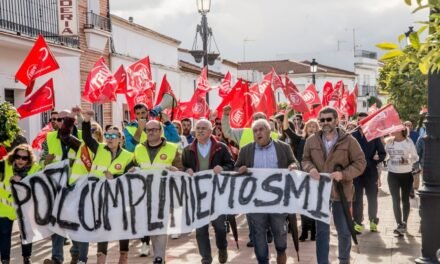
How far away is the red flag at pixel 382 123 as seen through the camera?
9.80 m

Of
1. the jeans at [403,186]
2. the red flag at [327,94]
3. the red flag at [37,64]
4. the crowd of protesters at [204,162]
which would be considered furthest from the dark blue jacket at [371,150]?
the red flag at [327,94]

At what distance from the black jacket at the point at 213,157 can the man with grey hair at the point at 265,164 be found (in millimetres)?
179

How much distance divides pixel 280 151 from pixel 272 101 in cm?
751

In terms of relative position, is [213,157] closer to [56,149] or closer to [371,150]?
[56,149]

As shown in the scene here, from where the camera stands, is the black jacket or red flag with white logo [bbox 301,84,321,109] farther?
red flag with white logo [bbox 301,84,321,109]

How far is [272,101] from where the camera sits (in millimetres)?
15164

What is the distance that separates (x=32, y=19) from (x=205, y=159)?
10.3 meters

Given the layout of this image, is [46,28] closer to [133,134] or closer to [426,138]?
[133,134]

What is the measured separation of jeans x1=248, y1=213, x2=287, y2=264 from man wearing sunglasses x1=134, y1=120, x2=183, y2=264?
40.8 inches

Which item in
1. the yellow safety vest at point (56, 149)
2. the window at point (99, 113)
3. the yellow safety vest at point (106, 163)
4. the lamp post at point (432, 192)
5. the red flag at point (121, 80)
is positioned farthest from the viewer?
the window at point (99, 113)

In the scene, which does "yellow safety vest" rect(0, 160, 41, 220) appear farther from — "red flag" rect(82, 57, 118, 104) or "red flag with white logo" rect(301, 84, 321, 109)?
"red flag with white logo" rect(301, 84, 321, 109)

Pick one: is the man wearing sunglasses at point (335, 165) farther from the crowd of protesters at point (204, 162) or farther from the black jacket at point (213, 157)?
the black jacket at point (213, 157)

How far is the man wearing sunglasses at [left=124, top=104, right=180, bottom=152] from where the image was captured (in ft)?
30.7

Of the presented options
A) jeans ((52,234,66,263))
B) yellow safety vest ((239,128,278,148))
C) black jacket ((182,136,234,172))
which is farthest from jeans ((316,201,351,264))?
jeans ((52,234,66,263))
